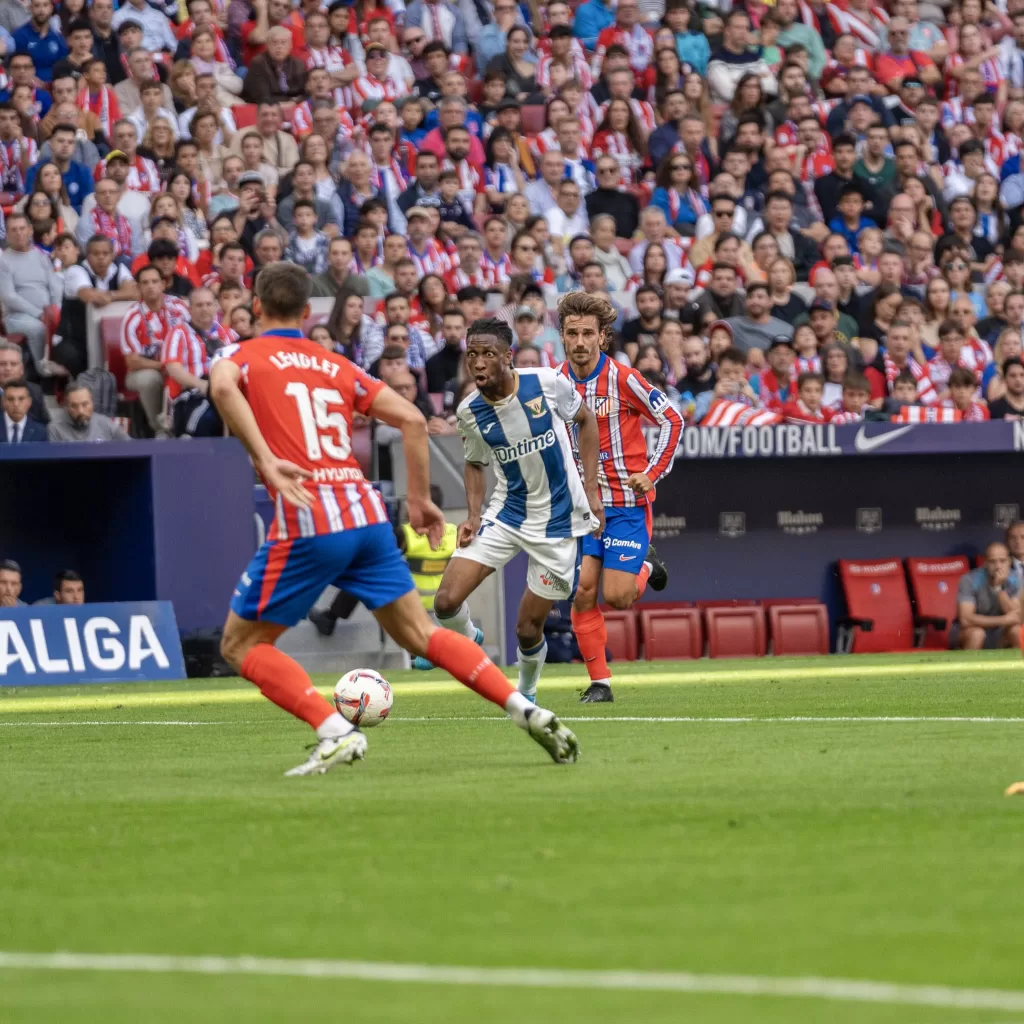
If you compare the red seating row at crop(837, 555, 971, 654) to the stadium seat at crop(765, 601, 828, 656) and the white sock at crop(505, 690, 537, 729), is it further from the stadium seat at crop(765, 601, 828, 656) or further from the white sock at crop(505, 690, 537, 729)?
the white sock at crop(505, 690, 537, 729)

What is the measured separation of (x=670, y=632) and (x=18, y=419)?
703cm

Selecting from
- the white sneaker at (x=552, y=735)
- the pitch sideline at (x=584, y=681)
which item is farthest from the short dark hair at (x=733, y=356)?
the white sneaker at (x=552, y=735)

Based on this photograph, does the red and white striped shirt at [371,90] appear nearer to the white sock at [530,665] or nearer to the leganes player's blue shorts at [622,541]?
the leganes player's blue shorts at [622,541]

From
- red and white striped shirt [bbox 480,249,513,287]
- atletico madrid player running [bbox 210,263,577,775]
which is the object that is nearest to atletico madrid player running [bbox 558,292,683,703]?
atletico madrid player running [bbox 210,263,577,775]

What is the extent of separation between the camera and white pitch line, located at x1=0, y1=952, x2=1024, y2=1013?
426 cm

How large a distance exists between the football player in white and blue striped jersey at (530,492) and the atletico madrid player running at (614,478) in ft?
3.88

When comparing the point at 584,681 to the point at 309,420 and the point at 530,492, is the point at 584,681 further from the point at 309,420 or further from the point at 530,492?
the point at 309,420

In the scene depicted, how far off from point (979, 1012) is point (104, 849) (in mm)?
3544

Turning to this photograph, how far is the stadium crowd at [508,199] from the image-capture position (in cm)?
1927

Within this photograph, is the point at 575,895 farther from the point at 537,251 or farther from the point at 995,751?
the point at 537,251

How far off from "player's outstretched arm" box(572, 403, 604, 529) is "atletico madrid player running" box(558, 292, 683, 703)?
4.44 feet

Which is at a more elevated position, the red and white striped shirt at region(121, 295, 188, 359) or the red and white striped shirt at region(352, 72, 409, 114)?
the red and white striped shirt at region(352, 72, 409, 114)

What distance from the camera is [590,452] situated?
12008 mm

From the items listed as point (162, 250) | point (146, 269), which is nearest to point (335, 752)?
point (146, 269)
